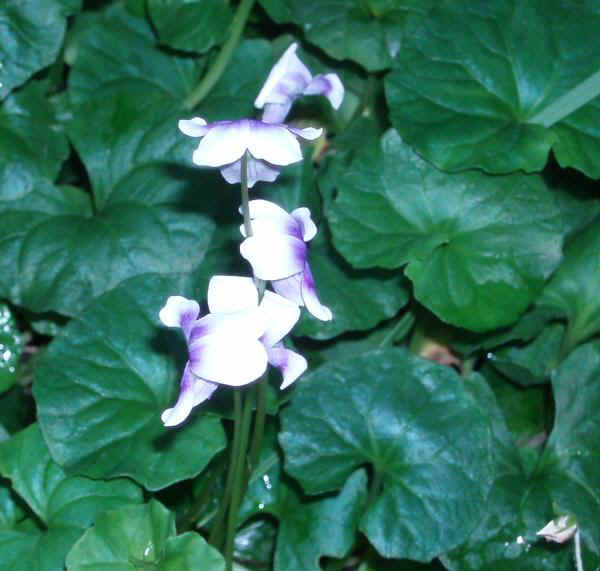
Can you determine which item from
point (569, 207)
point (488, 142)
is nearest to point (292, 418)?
point (488, 142)

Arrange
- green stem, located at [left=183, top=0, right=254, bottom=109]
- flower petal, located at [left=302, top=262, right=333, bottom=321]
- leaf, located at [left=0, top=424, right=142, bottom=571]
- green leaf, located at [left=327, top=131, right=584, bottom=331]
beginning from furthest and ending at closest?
green stem, located at [left=183, top=0, right=254, bottom=109] → green leaf, located at [left=327, top=131, right=584, bottom=331] → leaf, located at [left=0, top=424, right=142, bottom=571] → flower petal, located at [left=302, top=262, right=333, bottom=321]

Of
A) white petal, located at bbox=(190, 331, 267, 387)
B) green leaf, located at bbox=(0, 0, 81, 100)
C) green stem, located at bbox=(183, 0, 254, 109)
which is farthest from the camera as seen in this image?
green stem, located at bbox=(183, 0, 254, 109)

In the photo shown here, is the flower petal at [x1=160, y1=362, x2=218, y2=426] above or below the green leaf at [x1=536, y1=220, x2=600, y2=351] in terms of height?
above

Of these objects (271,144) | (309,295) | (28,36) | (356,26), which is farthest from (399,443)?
(28,36)

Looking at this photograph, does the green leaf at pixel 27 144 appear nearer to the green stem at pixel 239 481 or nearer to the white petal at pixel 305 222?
the green stem at pixel 239 481

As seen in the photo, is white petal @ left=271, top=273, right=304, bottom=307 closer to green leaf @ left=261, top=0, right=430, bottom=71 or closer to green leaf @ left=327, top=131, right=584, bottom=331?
green leaf @ left=327, top=131, right=584, bottom=331

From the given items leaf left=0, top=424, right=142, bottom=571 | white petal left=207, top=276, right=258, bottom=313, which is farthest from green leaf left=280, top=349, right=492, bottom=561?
white petal left=207, top=276, right=258, bottom=313

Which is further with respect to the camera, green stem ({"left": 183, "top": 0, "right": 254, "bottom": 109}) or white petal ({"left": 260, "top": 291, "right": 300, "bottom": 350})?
green stem ({"left": 183, "top": 0, "right": 254, "bottom": 109})

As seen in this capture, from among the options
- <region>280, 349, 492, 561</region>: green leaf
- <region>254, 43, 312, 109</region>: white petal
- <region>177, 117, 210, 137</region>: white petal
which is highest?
<region>177, 117, 210, 137</region>: white petal

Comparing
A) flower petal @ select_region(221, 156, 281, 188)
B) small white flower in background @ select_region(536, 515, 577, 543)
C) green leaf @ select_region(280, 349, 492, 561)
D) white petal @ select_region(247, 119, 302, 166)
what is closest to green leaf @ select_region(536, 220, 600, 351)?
green leaf @ select_region(280, 349, 492, 561)
